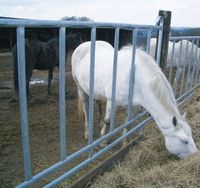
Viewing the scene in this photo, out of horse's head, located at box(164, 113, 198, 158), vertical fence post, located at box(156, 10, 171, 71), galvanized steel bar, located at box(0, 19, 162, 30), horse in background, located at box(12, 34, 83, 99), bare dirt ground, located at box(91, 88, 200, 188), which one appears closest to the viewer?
galvanized steel bar, located at box(0, 19, 162, 30)

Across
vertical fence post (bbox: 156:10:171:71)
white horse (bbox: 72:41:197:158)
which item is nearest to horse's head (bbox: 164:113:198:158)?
white horse (bbox: 72:41:197:158)

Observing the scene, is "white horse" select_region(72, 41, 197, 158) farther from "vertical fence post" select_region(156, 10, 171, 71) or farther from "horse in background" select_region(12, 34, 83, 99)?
"horse in background" select_region(12, 34, 83, 99)

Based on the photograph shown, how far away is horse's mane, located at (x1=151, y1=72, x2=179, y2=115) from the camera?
100 inches

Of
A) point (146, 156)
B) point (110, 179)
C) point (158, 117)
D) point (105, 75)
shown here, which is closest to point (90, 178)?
point (110, 179)

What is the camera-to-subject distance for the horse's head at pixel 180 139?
2.46 metres

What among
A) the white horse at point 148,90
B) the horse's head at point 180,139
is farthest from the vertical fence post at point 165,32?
the horse's head at point 180,139

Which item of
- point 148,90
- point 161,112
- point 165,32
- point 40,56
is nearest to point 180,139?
point 161,112

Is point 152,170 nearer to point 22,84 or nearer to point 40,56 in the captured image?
point 22,84

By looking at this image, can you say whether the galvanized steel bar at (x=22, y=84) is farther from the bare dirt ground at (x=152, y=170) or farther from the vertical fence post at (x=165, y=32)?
the vertical fence post at (x=165, y=32)

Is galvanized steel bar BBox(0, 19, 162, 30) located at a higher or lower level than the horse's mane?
higher

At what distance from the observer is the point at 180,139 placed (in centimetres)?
246

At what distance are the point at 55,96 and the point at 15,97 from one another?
2.76 feet

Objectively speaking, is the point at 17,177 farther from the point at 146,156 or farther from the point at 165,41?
the point at 165,41

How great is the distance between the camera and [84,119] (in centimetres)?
393
